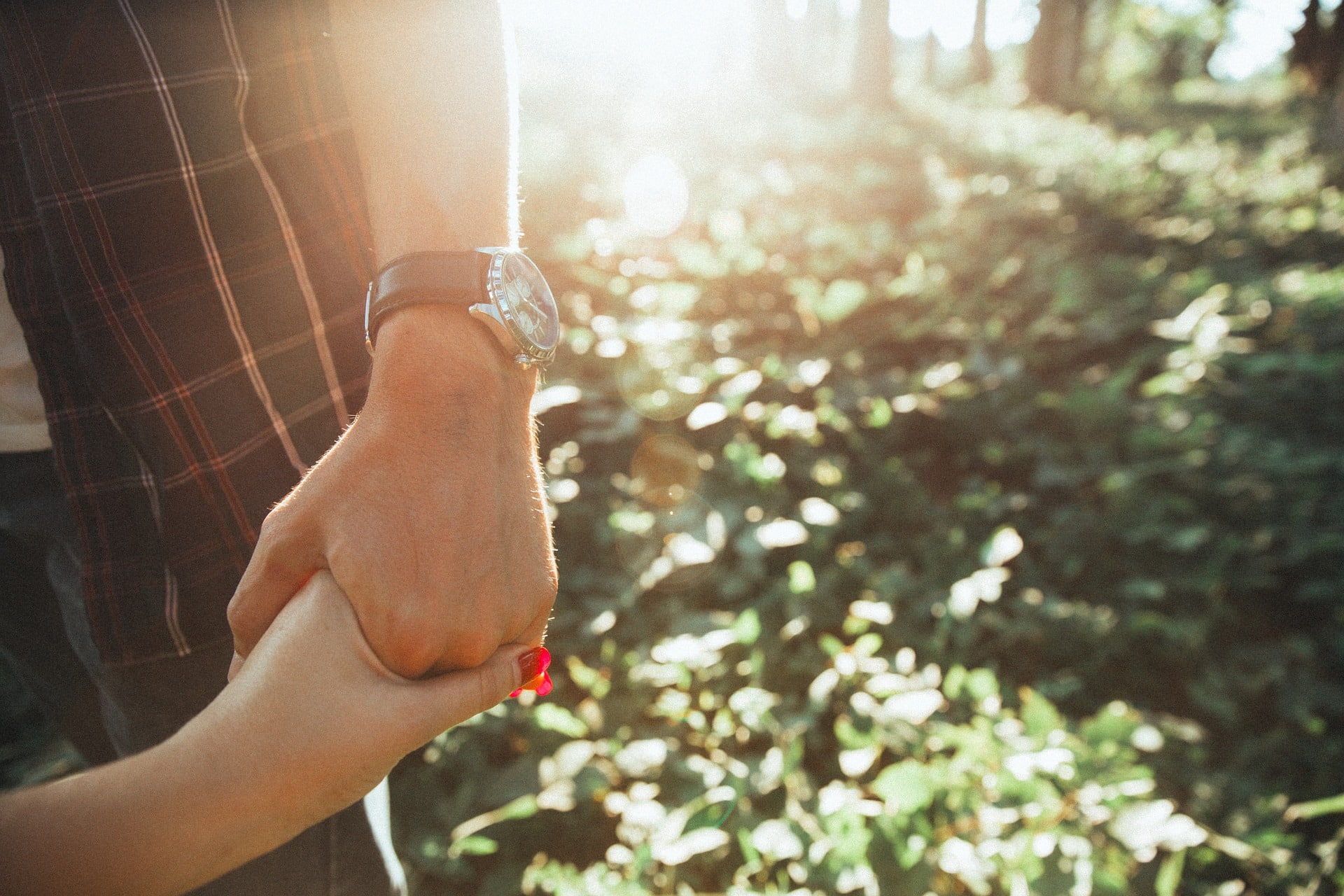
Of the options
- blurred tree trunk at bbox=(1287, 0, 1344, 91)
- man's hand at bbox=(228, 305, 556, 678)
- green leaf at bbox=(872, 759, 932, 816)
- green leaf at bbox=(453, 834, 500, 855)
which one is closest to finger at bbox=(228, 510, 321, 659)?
man's hand at bbox=(228, 305, 556, 678)

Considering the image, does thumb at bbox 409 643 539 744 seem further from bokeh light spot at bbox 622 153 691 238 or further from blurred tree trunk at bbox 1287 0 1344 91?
blurred tree trunk at bbox 1287 0 1344 91

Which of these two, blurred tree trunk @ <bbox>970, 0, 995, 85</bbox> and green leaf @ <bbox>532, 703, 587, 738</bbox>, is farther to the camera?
blurred tree trunk @ <bbox>970, 0, 995, 85</bbox>

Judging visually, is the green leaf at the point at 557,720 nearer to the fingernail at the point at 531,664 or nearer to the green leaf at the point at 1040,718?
the fingernail at the point at 531,664

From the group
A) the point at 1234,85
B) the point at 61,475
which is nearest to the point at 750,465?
the point at 61,475

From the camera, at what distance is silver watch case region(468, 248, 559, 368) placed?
922 millimetres

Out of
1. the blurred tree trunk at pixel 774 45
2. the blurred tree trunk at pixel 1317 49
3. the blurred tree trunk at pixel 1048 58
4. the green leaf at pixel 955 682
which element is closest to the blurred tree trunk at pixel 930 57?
the blurred tree trunk at pixel 1048 58

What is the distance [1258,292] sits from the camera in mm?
4695

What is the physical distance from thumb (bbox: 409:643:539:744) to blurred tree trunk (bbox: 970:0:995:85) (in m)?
29.0

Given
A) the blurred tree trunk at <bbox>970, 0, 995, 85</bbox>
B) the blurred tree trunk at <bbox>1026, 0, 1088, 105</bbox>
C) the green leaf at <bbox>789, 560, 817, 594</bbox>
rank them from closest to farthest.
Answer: the green leaf at <bbox>789, 560, 817, 594</bbox> < the blurred tree trunk at <bbox>1026, 0, 1088, 105</bbox> < the blurred tree trunk at <bbox>970, 0, 995, 85</bbox>

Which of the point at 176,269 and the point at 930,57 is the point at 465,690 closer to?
the point at 176,269

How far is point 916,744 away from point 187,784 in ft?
5.76

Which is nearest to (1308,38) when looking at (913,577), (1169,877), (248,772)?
(913,577)

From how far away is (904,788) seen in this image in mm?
1688

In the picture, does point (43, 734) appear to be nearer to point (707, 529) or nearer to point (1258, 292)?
point (707, 529)
